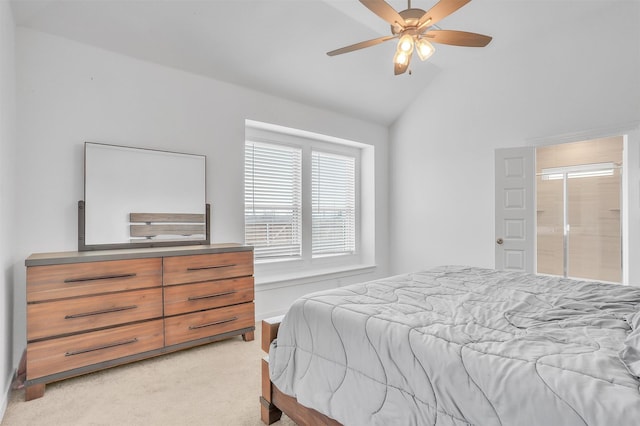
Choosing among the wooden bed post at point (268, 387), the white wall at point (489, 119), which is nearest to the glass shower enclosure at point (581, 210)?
the white wall at point (489, 119)

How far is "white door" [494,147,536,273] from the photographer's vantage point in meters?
3.62

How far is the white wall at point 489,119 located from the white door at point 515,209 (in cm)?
20

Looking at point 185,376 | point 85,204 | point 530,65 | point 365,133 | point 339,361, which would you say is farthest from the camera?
point 365,133

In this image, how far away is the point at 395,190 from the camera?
5.02 m

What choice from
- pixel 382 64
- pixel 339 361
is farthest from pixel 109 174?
pixel 382 64

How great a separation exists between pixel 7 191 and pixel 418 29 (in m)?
2.74

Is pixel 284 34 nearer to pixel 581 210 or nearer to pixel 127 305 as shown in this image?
pixel 127 305

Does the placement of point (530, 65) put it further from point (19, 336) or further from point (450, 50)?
point (19, 336)

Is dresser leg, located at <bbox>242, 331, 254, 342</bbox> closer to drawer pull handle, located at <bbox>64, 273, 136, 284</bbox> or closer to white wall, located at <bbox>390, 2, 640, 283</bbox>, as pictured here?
drawer pull handle, located at <bbox>64, 273, 136, 284</bbox>

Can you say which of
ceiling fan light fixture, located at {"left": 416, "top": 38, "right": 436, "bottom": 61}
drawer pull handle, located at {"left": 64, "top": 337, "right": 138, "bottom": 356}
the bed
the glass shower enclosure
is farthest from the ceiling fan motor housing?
the glass shower enclosure

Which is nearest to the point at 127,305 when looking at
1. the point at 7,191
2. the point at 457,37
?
the point at 7,191

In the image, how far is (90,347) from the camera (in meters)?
2.25

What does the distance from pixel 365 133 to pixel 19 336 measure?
13.7ft

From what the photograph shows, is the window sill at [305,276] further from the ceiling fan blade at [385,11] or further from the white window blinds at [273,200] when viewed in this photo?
the ceiling fan blade at [385,11]
